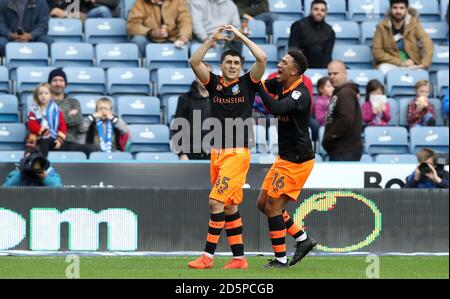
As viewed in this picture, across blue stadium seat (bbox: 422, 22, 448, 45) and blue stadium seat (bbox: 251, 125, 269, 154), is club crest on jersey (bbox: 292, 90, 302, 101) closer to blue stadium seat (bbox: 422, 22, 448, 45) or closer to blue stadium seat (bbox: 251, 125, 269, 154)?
blue stadium seat (bbox: 251, 125, 269, 154)

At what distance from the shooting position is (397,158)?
16.9 metres

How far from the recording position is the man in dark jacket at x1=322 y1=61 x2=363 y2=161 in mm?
15836

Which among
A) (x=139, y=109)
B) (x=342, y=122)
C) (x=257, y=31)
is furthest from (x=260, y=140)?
(x=257, y=31)

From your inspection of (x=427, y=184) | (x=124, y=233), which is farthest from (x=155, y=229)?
(x=427, y=184)

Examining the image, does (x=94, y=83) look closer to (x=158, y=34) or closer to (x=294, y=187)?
(x=158, y=34)

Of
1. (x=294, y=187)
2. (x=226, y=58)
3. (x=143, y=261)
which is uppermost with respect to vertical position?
(x=226, y=58)

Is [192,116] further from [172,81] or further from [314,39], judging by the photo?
[314,39]

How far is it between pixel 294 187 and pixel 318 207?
281 centimetres

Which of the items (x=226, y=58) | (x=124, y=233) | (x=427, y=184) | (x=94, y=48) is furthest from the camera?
(x=94, y=48)

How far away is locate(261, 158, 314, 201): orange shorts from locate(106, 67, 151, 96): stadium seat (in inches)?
231

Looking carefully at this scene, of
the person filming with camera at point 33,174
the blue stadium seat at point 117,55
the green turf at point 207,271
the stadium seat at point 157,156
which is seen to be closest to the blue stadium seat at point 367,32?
the blue stadium seat at point 117,55

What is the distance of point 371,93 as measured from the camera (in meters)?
17.2

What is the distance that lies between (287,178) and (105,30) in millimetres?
7308

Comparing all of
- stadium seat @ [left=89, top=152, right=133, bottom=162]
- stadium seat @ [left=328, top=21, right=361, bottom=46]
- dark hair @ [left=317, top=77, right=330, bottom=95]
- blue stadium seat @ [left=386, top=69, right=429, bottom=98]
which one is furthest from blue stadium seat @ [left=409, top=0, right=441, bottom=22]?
stadium seat @ [left=89, top=152, right=133, bottom=162]
